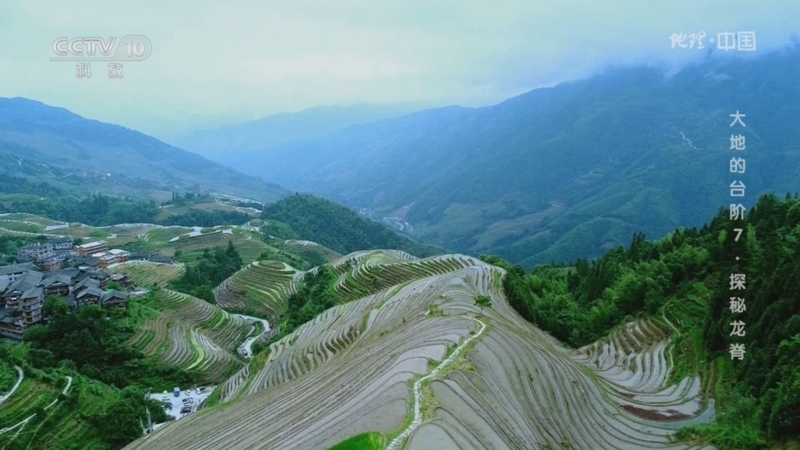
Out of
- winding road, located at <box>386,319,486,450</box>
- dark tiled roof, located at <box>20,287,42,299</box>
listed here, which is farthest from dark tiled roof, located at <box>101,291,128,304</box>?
Result: winding road, located at <box>386,319,486,450</box>

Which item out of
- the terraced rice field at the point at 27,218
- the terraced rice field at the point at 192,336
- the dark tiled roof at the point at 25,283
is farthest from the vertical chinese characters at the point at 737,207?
the terraced rice field at the point at 27,218

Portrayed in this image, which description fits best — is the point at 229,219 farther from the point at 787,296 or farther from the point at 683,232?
the point at 787,296

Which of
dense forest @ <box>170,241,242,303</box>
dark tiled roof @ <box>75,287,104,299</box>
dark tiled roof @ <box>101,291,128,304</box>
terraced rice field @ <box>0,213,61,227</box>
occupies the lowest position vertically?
dense forest @ <box>170,241,242,303</box>

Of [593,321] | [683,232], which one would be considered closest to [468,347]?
[593,321]

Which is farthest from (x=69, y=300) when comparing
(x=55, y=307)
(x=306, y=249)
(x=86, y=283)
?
(x=306, y=249)

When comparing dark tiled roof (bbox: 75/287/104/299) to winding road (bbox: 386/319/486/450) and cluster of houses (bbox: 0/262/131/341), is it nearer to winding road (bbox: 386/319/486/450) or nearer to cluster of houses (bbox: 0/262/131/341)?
cluster of houses (bbox: 0/262/131/341)

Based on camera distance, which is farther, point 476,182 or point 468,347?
point 476,182

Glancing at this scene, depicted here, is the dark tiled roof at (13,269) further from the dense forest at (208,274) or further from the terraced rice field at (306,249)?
the terraced rice field at (306,249)
